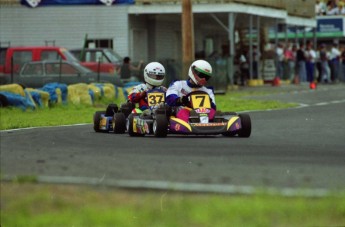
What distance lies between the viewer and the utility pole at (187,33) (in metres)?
33.2

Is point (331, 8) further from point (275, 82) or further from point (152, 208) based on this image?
point (152, 208)

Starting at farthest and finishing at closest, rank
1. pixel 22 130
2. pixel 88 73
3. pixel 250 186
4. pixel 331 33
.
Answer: pixel 331 33, pixel 88 73, pixel 22 130, pixel 250 186

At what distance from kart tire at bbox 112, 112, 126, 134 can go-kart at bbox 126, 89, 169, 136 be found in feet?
0.77

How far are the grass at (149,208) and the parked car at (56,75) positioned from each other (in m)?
24.5

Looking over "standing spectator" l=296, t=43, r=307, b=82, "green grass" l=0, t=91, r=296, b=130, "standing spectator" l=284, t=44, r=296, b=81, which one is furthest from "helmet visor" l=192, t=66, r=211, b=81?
"standing spectator" l=284, t=44, r=296, b=81

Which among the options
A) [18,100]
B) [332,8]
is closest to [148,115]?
[18,100]

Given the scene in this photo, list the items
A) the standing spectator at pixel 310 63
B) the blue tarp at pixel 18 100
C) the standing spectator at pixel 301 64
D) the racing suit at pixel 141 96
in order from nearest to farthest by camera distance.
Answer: the racing suit at pixel 141 96 → the blue tarp at pixel 18 100 → the standing spectator at pixel 301 64 → the standing spectator at pixel 310 63

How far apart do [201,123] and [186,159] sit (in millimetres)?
4869

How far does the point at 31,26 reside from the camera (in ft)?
142

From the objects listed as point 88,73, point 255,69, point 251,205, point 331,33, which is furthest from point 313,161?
point 331,33

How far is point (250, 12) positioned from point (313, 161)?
1251 inches

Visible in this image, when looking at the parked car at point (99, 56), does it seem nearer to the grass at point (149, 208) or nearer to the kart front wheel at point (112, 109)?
the kart front wheel at point (112, 109)

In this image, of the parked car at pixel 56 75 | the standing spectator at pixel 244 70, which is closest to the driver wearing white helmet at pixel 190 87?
the parked car at pixel 56 75

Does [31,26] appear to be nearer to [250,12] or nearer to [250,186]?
[250,12]
